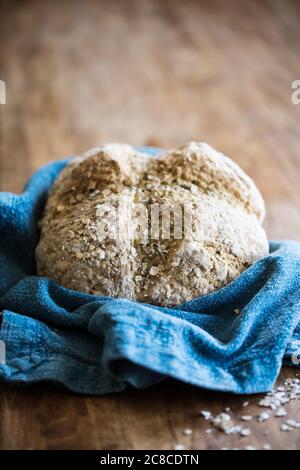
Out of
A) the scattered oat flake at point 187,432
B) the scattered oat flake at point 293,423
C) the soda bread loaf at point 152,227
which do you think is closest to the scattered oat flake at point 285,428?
the scattered oat flake at point 293,423

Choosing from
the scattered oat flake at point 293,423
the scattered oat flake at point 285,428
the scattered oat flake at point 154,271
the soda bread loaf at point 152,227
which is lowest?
the scattered oat flake at point 285,428

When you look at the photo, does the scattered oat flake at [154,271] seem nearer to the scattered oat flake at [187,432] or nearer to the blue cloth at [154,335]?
the blue cloth at [154,335]

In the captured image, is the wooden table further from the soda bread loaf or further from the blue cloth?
the soda bread loaf

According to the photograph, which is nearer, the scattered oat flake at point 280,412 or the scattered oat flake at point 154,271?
the scattered oat flake at point 280,412

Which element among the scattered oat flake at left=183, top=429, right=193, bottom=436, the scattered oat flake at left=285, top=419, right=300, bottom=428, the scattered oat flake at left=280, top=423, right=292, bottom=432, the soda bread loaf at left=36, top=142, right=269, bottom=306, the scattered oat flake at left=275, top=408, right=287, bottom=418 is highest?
the soda bread loaf at left=36, top=142, right=269, bottom=306

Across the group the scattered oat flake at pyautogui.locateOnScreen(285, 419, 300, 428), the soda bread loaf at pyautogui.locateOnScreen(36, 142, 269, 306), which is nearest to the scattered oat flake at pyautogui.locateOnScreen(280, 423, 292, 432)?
the scattered oat flake at pyautogui.locateOnScreen(285, 419, 300, 428)

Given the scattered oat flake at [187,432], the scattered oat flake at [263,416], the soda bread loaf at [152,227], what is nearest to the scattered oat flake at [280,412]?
the scattered oat flake at [263,416]

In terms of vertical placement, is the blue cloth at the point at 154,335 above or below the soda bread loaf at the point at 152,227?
below
